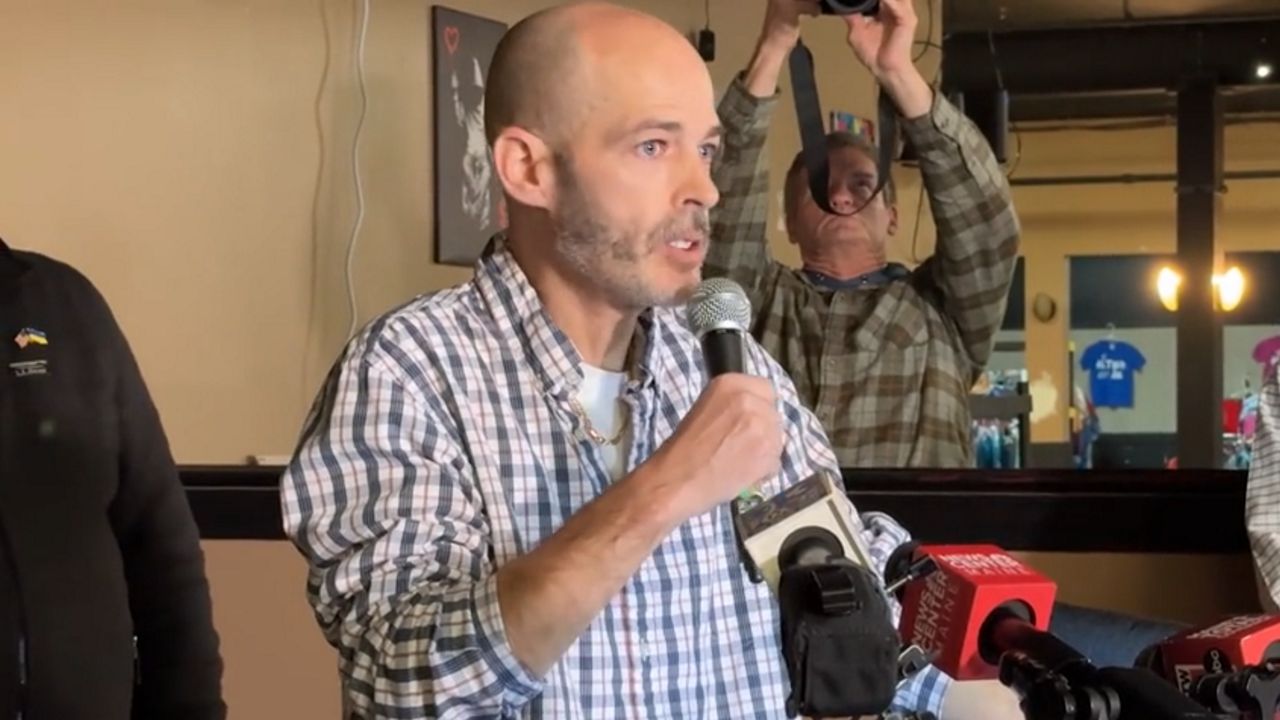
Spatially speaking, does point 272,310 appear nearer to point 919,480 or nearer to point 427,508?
point 919,480

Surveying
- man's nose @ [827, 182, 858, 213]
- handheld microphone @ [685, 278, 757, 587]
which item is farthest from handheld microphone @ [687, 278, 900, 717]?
man's nose @ [827, 182, 858, 213]

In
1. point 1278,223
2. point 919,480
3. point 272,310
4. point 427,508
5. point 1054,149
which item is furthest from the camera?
point 1054,149

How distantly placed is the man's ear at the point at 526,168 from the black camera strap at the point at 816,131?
2.74ft

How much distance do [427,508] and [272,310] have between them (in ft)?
5.57

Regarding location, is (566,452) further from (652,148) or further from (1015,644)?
(1015,644)

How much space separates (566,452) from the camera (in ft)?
3.39

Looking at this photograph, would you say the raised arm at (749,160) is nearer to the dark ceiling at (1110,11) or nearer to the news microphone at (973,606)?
the news microphone at (973,606)

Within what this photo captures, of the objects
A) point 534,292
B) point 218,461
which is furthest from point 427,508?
point 218,461

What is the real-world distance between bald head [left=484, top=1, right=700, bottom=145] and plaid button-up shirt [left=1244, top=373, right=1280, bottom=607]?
3.09 ft

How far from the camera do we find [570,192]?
3.52 ft

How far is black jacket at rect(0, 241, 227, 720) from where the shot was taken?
1.38m

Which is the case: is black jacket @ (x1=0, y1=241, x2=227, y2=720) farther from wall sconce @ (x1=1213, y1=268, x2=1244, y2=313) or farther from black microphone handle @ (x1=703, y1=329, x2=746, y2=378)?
wall sconce @ (x1=1213, y1=268, x2=1244, y2=313)

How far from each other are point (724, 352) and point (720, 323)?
0.10 feet

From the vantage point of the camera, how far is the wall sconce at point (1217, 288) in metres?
4.61
